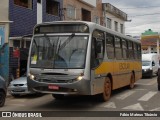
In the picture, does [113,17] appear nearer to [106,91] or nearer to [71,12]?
[71,12]

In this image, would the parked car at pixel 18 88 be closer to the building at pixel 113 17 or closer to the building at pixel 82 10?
the building at pixel 82 10

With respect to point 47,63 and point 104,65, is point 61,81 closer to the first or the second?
point 47,63

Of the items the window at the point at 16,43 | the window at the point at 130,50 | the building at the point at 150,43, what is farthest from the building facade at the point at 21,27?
the building at the point at 150,43

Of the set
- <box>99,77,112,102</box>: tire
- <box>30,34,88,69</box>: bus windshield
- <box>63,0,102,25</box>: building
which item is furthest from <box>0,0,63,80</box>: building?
<box>30,34,88,69</box>: bus windshield

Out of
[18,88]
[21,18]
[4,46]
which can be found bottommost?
[18,88]

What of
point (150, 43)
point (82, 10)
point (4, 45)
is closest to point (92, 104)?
point (4, 45)

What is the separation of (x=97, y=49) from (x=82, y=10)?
24.3 meters

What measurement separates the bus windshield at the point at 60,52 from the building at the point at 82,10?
1831 centimetres

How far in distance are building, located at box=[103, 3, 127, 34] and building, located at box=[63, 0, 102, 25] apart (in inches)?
35.3

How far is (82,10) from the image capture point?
3666cm

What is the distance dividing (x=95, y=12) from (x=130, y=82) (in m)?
21.3

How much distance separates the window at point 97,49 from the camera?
12414mm

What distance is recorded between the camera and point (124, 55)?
685 inches

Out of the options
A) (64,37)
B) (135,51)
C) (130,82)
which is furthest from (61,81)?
(135,51)
